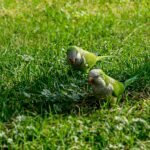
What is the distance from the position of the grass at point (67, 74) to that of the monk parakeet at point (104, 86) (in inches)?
4.0

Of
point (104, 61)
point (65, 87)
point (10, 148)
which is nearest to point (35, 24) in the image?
point (104, 61)

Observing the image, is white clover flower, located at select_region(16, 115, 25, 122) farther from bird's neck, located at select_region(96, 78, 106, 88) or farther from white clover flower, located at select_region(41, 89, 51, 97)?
bird's neck, located at select_region(96, 78, 106, 88)

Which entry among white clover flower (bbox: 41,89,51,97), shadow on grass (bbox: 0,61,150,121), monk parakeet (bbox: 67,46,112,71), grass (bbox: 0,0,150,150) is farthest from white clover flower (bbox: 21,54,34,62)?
white clover flower (bbox: 41,89,51,97)

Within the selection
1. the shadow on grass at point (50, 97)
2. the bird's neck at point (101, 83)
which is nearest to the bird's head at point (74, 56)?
the shadow on grass at point (50, 97)

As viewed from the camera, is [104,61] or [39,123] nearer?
[39,123]

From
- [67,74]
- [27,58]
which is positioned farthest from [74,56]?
[27,58]

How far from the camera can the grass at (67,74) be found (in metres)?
3.70

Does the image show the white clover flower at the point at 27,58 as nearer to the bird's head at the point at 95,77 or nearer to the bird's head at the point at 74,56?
the bird's head at the point at 74,56

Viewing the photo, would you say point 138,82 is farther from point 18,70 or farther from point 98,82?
point 18,70

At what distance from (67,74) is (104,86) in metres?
0.64

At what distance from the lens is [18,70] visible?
15.0ft

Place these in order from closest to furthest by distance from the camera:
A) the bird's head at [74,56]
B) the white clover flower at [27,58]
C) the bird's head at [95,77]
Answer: the bird's head at [95,77] < the bird's head at [74,56] < the white clover flower at [27,58]

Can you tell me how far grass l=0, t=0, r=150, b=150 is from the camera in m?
3.70

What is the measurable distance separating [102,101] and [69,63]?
0.50 metres
